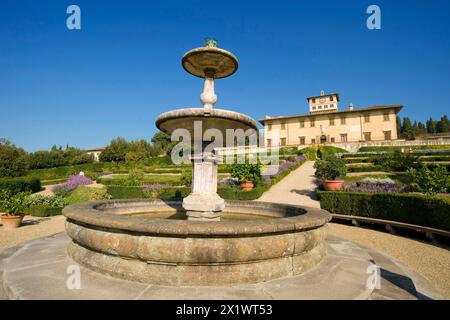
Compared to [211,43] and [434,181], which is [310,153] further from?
[211,43]

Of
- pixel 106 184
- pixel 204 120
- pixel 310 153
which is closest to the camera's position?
pixel 204 120

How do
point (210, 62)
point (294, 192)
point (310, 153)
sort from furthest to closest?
1. point (310, 153)
2. point (294, 192)
3. point (210, 62)

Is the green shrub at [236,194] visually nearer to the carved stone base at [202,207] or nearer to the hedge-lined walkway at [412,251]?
the hedge-lined walkway at [412,251]

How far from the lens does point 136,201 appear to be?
773cm

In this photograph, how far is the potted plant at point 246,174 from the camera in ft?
62.3

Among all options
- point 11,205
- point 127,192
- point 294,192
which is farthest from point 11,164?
point 294,192

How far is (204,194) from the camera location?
5.50 m

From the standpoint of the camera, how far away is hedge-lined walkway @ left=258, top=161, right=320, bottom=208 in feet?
50.3

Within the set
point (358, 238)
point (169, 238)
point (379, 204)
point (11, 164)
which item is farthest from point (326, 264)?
point (11, 164)

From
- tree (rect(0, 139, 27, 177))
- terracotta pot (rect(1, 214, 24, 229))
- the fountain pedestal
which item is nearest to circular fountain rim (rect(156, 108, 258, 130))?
the fountain pedestal

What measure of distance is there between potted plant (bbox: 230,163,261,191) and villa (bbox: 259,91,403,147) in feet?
104

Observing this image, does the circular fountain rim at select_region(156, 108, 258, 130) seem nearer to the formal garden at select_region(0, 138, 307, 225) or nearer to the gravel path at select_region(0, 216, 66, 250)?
the formal garden at select_region(0, 138, 307, 225)

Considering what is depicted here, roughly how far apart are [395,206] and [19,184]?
2459 cm

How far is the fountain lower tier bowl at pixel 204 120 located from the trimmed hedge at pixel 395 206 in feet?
20.1
